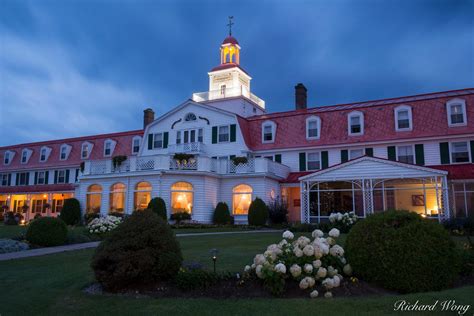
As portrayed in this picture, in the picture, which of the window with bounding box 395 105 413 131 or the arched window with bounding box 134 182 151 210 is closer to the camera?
the window with bounding box 395 105 413 131

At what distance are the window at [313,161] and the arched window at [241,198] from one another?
4959mm

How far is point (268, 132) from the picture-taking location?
105 feet

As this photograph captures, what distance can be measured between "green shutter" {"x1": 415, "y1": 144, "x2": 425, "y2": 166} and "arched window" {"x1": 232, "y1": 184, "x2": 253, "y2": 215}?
1104 centimetres

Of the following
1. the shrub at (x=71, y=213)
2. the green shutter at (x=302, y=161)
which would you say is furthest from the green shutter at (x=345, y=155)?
the shrub at (x=71, y=213)

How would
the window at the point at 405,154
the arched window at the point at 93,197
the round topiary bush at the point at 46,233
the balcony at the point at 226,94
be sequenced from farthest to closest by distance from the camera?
the balcony at the point at 226,94, the arched window at the point at 93,197, the window at the point at 405,154, the round topiary bush at the point at 46,233

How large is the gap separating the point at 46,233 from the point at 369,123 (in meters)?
21.5

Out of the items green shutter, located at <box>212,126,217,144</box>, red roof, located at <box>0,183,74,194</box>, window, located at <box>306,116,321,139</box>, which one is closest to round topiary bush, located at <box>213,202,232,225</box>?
green shutter, located at <box>212,126,217,144</box>

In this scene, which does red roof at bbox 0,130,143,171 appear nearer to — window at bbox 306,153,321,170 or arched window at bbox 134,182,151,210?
arched window at bbox 134,182,151,210

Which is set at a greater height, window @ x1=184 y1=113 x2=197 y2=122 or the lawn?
window @ x1=184 y1=113 x2=197 y2=122

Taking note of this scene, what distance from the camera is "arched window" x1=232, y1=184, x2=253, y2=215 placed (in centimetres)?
2880

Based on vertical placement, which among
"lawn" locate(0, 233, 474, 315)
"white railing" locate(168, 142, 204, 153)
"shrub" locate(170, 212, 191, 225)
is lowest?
"lawn" locate(0, 233, 474, 315)

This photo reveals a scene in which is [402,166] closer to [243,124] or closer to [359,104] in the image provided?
[359,104]

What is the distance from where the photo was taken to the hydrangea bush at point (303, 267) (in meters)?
7.24

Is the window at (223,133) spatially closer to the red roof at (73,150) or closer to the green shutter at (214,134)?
the green shutter at (214,134)
